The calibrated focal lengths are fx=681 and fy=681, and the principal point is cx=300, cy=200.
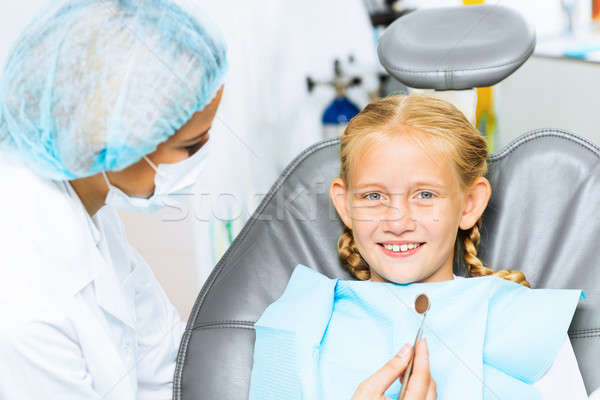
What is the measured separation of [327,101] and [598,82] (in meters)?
0.89

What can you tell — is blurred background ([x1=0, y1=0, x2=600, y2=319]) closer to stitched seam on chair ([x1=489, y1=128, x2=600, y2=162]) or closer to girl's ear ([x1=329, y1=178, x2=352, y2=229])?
girl's ear ([x1=329, y1=178, x2=352, y2=229])

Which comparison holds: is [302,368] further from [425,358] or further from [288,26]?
[288,26]

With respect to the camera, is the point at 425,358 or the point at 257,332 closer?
the point at 425,358

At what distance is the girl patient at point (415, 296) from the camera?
1.06 m

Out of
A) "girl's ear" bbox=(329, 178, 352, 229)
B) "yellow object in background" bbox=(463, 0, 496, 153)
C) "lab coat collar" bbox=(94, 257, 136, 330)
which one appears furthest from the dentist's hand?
"yellow object in background" bbox=(463, 0, 496, 153)

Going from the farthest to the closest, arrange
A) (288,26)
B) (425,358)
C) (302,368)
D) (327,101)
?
(327,101)
(288,26)
(302,368)
(425,358)

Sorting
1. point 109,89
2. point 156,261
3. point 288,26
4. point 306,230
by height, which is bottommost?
point 156,261

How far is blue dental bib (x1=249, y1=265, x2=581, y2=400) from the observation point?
1.05m

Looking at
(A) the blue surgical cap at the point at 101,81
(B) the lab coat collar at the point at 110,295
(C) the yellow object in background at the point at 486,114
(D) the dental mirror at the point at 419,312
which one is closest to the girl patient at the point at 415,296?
(D) the dental mirror at the point at 419,312

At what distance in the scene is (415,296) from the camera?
3.82ft

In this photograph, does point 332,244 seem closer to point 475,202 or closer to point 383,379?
point 475,202

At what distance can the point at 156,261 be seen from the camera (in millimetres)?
1776

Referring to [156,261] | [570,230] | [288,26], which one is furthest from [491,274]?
[288,26]

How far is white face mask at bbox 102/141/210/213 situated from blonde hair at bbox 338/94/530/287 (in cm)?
28
